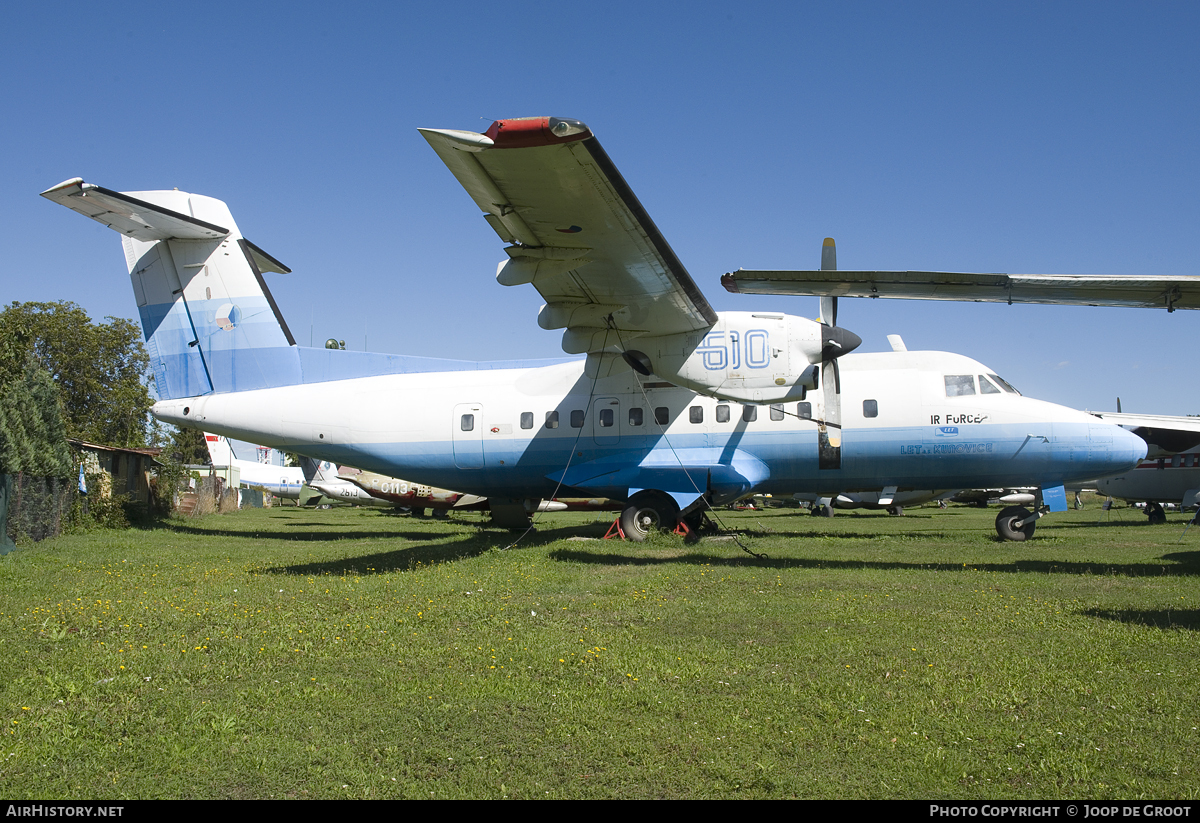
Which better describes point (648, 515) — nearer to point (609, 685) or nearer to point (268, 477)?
point (609, 685)

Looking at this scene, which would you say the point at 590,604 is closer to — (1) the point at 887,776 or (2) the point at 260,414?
(1) the point at 887,776

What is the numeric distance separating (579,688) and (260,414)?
497 inches

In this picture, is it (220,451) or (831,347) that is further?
(220,451)

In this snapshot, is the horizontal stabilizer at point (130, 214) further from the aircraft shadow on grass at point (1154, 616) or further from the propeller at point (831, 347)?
the aircraft shadow on grass at point (1154, 616)

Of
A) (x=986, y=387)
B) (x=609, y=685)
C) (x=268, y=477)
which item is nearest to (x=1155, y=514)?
(x=986, y=387)

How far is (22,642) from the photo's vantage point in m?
6.55

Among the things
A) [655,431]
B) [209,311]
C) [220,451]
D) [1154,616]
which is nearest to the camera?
[1154,616]

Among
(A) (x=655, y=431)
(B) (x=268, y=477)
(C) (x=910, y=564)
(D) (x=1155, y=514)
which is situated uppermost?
(A) (x=655, y=431)

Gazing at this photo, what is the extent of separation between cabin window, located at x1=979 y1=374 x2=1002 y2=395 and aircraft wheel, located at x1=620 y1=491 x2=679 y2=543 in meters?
6.05

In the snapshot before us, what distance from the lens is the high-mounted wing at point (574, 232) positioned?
8172mm

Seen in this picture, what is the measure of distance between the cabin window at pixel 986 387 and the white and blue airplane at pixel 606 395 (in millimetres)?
26

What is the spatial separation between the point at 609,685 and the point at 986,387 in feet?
38.1

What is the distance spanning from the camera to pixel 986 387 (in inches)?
555

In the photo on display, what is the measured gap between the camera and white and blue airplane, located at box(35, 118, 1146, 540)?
39.0ft
